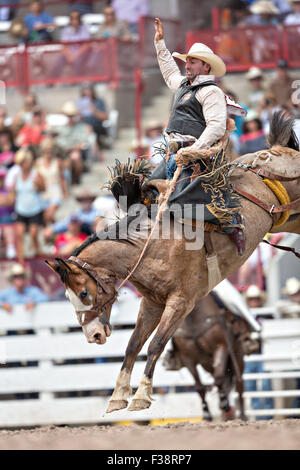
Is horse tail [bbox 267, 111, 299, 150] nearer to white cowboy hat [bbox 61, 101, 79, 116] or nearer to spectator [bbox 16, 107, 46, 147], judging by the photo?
spectator [bbox 16, 107, 46, 147]

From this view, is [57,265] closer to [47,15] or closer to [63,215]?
[63,215]

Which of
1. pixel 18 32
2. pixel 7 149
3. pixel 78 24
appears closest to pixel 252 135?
pixel 7 149

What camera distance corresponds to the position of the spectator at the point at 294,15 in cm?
1360

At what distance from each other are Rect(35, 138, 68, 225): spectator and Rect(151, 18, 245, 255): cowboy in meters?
6.11

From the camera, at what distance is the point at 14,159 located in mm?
13188

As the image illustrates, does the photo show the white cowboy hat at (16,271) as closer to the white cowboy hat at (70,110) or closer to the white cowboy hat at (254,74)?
the white cowboy hat at (70,110)

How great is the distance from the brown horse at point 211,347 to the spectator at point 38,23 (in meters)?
6.94

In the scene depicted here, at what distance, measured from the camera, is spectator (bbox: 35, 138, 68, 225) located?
12609mm

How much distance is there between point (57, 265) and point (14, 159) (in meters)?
7.41

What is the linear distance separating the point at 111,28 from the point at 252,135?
4.01 m

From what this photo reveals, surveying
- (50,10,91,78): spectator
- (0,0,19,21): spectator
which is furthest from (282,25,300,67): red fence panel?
(0,0,19,21): spectator

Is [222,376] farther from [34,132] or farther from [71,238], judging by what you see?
[34,132]
